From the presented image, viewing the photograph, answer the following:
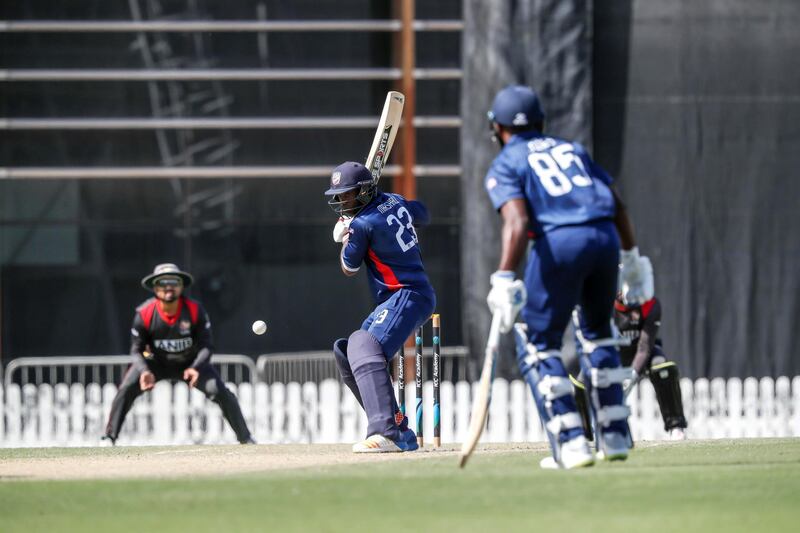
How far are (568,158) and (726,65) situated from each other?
11.8 metres

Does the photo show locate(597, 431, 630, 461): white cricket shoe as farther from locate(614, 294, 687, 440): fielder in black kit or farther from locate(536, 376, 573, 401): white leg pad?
locate(614, 294, 687, 440): fielder in black kit

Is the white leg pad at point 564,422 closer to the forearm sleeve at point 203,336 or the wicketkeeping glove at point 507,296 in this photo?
the wicketkeeping glove at point 507,296

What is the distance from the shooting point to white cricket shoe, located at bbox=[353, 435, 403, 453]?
404 inches

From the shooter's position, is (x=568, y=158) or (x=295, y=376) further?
(x=295, y=376)

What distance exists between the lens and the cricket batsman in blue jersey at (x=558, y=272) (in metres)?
8.18

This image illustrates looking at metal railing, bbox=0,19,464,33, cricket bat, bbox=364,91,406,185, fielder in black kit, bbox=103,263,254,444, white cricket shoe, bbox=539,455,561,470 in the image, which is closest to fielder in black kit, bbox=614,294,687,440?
cricket bat, bbox=364,91,406,185

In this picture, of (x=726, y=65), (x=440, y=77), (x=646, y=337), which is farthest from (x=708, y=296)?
A: (x=646, y=337)

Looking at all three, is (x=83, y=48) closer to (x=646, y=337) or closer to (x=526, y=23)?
(x=526, y=23)

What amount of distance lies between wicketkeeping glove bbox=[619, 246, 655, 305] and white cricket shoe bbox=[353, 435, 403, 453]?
227 cm

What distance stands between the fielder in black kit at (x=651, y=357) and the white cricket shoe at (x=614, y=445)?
202 inches

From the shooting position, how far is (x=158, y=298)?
15.7 metres

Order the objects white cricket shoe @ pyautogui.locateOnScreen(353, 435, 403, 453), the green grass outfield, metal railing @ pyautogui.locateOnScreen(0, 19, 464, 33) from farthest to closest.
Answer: metal railing @ pyautogui.locateOnScreen(0, 19, 464, 33) → white cricket shoe @ pyautogui.locateOnScreen(353, 435, 403, 453) → the green grass outfield

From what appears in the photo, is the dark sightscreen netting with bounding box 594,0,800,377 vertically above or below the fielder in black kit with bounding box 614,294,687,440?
above

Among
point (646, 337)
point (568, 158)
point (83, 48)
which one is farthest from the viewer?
point (83, 48)
